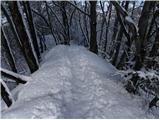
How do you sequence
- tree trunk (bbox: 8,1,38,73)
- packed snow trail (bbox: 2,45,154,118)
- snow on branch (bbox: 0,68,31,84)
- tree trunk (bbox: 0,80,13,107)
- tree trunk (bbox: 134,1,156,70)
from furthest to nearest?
tree trunk (bbox: 8,1,38,73) → snow on branch (bbox: 0,68,31,84) → tree trunk (bbox: 0,80,13,107) → tree trunk (bbox: 134,1,156,70) → packed snow trail (bbox: 2,45,154,118)

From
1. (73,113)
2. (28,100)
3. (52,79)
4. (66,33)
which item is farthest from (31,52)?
(66,33)

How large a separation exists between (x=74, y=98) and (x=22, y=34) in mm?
4112

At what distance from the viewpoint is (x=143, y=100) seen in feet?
27.0

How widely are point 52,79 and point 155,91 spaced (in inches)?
131

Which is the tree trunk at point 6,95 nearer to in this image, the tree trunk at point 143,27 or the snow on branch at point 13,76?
the snow on branch at point 13,76

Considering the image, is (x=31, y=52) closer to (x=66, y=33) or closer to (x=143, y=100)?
(x=143, y=100)

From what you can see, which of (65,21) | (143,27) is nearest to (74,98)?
(143,27)

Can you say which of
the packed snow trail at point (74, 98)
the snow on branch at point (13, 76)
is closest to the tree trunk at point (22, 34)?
the packed snow trail at point (74, 98)

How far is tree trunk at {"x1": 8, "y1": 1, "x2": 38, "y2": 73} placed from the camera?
10159 millimetres

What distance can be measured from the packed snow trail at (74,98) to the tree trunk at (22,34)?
4.90ft

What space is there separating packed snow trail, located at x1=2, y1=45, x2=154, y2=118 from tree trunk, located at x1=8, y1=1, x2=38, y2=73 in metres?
1.49

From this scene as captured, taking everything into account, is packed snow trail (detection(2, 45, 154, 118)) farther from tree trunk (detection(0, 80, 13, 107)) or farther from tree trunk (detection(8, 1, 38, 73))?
tree trunk (detection(8, 1, 38, 73))

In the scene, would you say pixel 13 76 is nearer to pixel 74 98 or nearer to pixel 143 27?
→ pixel 74 98

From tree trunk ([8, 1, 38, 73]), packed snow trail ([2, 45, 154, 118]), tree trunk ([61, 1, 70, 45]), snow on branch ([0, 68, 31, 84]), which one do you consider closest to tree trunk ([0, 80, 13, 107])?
packed snow trail ([2, 45, 154, 118])
